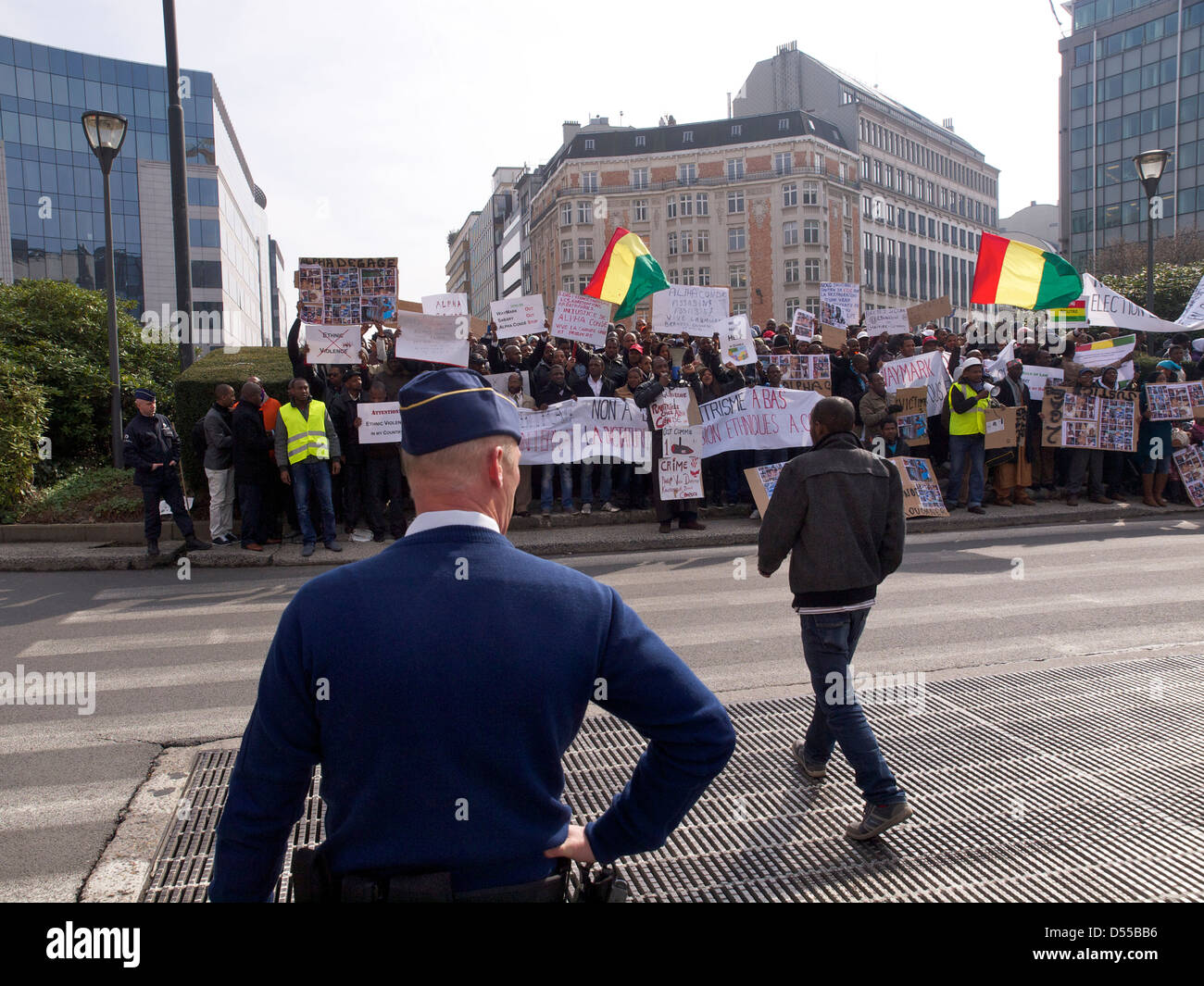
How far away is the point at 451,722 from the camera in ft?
5.47

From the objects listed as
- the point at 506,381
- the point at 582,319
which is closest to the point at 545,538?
the point at 506,381

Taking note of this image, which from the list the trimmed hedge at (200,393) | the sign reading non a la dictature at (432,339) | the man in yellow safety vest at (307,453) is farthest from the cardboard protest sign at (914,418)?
the trimmed hedge at (200,393)

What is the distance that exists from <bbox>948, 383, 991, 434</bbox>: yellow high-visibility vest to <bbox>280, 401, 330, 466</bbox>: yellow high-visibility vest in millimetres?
8680

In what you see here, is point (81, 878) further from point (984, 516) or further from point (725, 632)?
point (984, 516)

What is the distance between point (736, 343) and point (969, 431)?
11.8 ft

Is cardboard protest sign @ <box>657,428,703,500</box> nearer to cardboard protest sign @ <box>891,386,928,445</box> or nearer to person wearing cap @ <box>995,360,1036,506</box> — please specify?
cardboard protest sign @ <box>891,386,928,445</box>

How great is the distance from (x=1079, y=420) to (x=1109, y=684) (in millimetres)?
9687

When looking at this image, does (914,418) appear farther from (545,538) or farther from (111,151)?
(111,151)

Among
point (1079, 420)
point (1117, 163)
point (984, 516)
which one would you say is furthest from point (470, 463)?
point (1117, 163)

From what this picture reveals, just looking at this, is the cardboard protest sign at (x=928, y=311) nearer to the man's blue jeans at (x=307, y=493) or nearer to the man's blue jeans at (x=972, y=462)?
the man's blue jeans at (x=972, y=462)

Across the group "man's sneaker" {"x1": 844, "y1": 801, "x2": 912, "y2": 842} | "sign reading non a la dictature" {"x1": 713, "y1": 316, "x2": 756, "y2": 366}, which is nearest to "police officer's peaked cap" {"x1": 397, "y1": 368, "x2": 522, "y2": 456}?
"man's sneaker" {"x1": 844, "y1": 801, "x2": 912, "y2": 842}

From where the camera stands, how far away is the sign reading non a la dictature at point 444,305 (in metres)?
13.5

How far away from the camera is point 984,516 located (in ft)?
43.4
